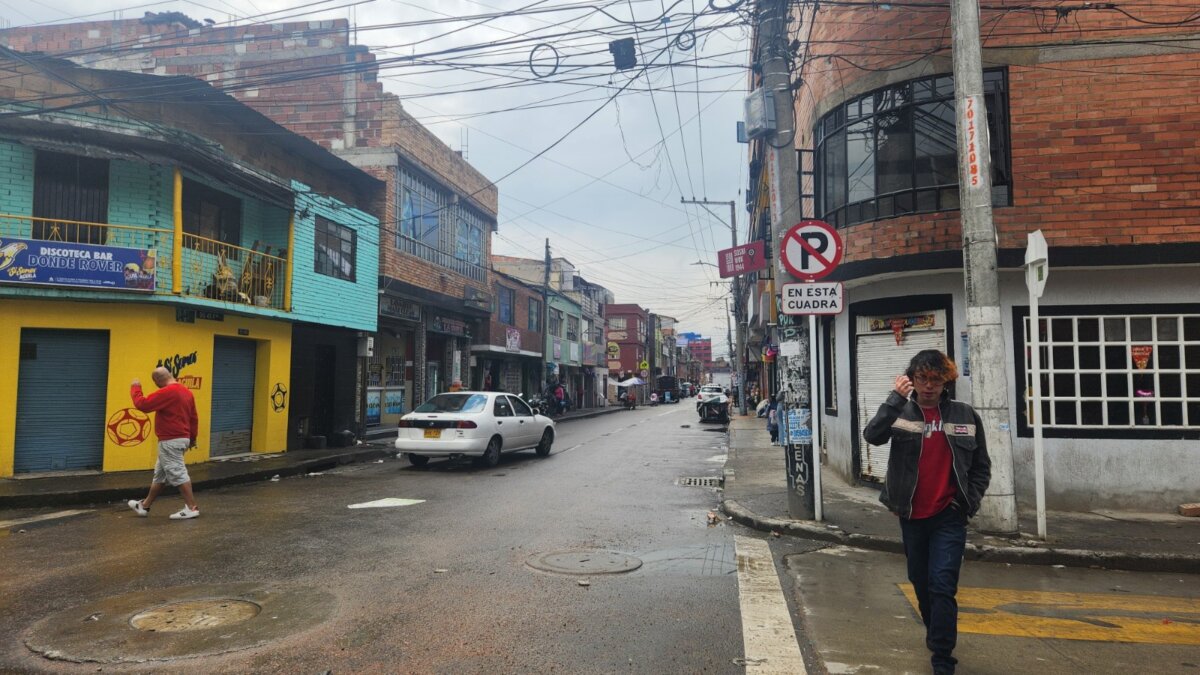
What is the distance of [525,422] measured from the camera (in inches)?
608

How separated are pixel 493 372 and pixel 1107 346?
26.3 meters

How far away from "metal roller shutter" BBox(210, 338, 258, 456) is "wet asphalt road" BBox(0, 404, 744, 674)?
4.41 m

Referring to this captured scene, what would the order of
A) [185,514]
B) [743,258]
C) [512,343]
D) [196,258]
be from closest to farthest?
[185,514], [743,258], [196,258], [512,343]

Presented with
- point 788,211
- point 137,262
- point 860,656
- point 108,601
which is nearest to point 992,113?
point 788,211

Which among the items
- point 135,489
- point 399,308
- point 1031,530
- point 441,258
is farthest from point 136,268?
point 1031,530

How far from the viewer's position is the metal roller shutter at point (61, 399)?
479 inches

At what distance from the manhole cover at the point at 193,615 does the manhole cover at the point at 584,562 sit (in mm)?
2313

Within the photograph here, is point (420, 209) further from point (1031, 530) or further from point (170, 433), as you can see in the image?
point (1031, 530)

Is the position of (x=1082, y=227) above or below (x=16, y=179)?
below

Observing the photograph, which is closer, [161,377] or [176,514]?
[176,514]

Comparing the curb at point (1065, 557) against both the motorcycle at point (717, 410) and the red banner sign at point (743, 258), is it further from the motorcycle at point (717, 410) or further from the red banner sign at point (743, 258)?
the motorcycle at point (717, 410)

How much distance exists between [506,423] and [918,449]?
1107 centimetres

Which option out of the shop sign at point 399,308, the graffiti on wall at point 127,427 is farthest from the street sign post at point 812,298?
the shop sign at point 399,308

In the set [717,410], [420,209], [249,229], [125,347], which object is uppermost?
[420,209]
